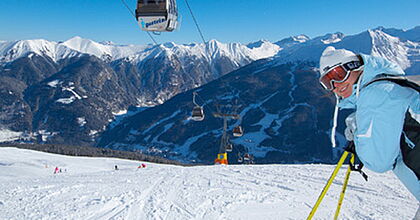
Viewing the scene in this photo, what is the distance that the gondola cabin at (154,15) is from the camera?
8.97 m

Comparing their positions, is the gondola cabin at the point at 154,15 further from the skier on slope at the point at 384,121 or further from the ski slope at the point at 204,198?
the skier on slope at the point at 384,121

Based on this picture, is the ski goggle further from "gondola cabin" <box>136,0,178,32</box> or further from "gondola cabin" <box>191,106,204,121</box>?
"gondola cabin" <box>191,106,204,121</box>

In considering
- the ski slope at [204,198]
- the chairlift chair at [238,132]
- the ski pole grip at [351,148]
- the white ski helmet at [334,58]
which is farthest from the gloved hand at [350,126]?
the chairlift chair at [238,132]

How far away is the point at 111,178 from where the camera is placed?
10.4 metres

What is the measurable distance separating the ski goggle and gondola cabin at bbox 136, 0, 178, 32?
7528 millimetres

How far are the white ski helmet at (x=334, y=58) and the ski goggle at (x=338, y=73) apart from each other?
0.11ft

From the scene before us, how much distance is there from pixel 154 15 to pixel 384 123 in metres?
8.35

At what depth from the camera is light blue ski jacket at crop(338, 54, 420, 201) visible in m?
1.76

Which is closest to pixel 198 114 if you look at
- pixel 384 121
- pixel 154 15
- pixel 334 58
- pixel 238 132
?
pixel 238 132

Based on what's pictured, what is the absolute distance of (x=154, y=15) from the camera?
9031mm

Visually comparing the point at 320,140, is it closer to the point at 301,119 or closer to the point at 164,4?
the point at 301,119

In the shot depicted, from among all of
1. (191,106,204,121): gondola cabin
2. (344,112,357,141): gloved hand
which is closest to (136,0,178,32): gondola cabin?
(344,112,357,141): gloved hand

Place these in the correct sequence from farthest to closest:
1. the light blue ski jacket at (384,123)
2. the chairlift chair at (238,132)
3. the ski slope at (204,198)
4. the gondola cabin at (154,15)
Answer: the chairlift chair at (238,132)
the gondola cabin at (154,15)
the ski slope at (204,198)
the light blue ski jacket at (384,123)

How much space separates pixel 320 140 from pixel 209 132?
2687 inches
